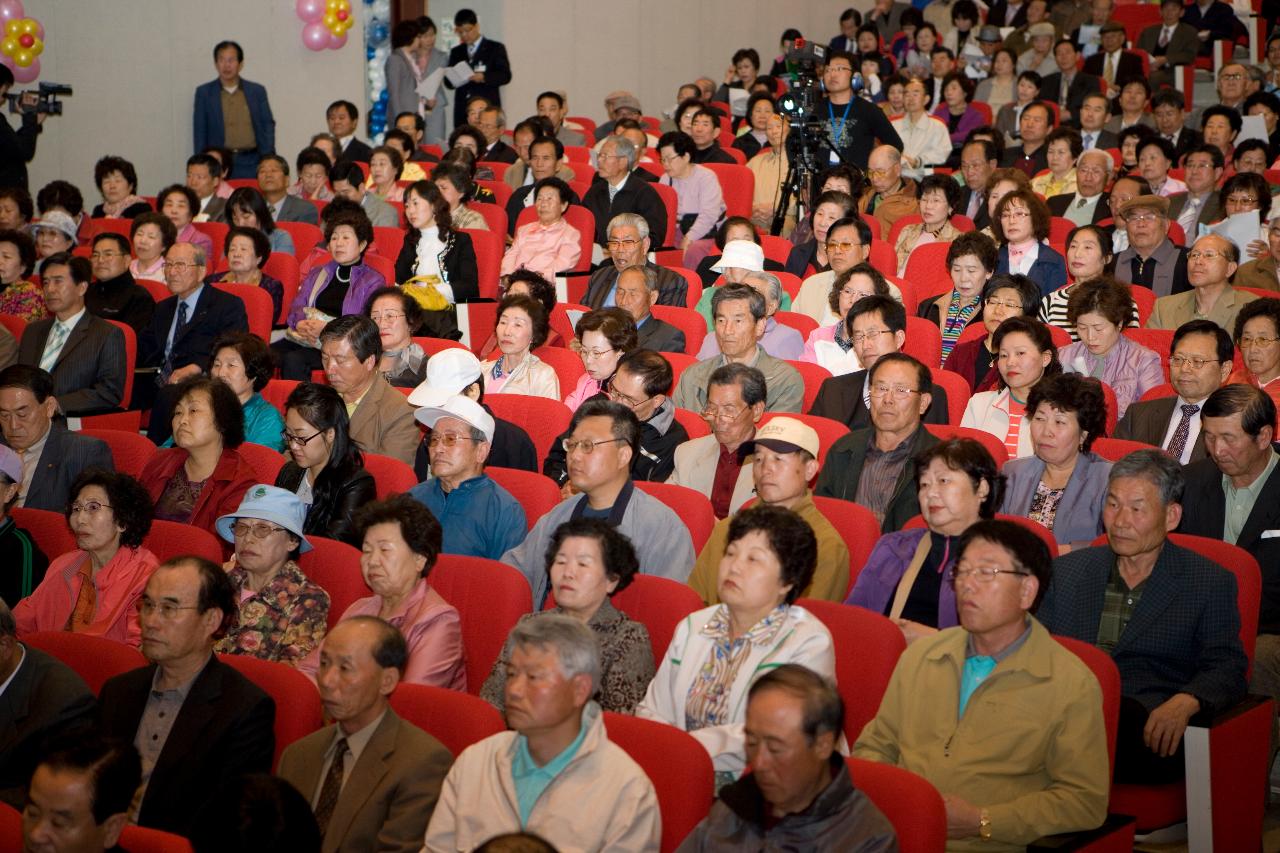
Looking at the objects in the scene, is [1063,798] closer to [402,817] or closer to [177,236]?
[402,817]

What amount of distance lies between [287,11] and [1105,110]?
612 centimetres

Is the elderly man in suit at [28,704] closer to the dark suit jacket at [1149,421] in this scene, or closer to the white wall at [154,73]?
the dark suit jacket at [1149,421]

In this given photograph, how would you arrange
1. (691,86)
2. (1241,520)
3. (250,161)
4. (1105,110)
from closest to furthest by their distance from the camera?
(1241,520), (1105,110), (250,161), (691,86)

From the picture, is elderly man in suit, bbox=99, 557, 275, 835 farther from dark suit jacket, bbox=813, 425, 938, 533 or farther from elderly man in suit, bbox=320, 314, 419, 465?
dark suit jacket, bbox=813, 425, 938, 533

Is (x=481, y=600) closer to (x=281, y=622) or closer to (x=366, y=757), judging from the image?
(x=281, y=622)

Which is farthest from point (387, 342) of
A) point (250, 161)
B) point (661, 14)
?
point (661, 14)

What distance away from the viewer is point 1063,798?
8.54 ft

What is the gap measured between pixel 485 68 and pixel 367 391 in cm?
725

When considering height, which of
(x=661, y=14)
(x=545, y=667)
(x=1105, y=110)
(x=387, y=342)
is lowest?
(x=545, y=667)

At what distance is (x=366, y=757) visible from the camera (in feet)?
8.71

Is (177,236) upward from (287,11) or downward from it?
downward

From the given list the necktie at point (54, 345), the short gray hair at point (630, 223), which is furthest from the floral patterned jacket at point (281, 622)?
the short gray hair at point (630, 223)

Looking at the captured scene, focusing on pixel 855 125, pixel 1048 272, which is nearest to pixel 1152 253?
pixel 1048 272

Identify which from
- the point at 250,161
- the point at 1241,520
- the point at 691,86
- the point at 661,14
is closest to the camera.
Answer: the point at 1241,520
